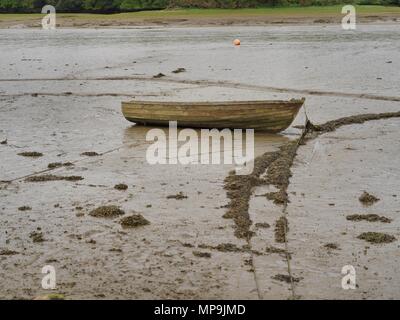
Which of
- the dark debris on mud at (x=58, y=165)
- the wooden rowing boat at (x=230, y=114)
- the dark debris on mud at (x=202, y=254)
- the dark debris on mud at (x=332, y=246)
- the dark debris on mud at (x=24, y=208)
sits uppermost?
the wooden rowing boat at (x=230, y=114)

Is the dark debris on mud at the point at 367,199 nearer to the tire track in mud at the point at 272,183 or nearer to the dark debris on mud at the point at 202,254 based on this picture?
the tire track in mud at the point at 272,183

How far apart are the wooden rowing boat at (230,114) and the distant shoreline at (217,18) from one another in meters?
37.8

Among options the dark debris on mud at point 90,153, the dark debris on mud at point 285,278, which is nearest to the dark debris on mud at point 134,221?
the dark debris on mud at point 285,278

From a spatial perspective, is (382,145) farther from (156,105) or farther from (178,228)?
(178,228)

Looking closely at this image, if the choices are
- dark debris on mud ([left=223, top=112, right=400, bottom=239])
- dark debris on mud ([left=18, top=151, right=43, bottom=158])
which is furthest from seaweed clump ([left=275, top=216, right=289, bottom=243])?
dark debris on mud ([left=18, top=151, right=43, bottom=158])

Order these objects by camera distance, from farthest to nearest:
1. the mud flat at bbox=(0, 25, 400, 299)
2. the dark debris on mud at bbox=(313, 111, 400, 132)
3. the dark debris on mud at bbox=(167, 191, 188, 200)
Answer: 1. the dark debris on mud at bbox=(313, 111, 400, 132)
2. the dark debris on mud at bbox=(167, 191, 188, 200)
3. the mud flat at bbox=(0, 25, 400, 299)

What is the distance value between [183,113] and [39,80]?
1241 centimetres

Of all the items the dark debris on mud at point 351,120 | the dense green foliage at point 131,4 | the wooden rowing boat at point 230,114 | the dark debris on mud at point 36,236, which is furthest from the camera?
the dense green foliage at point 131,4

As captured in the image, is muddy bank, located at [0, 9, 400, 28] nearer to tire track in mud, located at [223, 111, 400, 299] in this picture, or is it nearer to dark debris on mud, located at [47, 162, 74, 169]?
tire track in mud, located at [223, 111, 400, 299]

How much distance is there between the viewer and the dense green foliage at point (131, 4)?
204 feet

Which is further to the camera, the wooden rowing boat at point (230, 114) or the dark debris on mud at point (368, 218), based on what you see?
the wooden rowing boat at point (230, 114)

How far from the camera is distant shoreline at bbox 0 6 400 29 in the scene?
5400cm

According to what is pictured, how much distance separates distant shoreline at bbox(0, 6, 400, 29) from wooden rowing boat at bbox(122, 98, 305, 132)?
124 ft

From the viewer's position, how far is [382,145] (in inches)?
595
